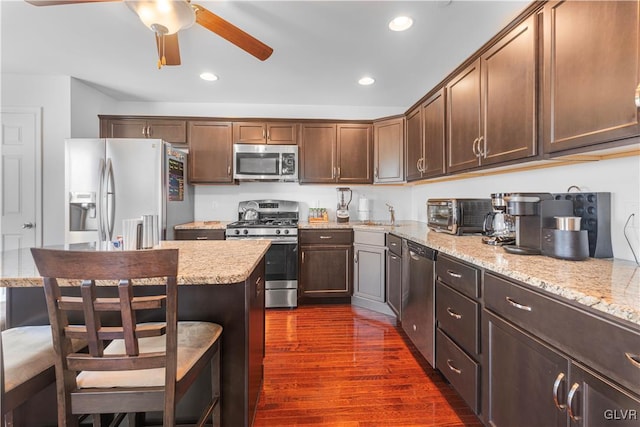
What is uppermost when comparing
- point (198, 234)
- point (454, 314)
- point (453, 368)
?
point (198, 234)

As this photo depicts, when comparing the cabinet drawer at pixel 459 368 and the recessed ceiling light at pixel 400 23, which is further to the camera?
the recessed ceiling light at pixel 400 23

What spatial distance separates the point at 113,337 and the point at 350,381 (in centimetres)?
154

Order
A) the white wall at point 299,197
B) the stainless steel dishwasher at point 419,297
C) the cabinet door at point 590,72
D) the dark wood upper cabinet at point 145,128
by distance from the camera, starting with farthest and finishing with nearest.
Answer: the white wall at point 299,197
the dark wood upper cabinet at point 145,128
the stainless steel dishwasher at point 419,297
the cabinet door at point 590,72

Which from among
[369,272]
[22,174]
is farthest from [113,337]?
[22,174]

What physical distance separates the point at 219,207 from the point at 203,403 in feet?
9.31

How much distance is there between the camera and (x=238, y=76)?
2922mm

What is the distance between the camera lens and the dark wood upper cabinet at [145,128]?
11.1 feet

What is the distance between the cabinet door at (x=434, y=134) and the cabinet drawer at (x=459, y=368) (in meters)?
1.44

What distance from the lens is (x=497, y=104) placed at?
69.4 inches

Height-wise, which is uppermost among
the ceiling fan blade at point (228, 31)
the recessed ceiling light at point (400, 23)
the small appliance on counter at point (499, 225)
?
the recessed ceiling light at point (400, 23)

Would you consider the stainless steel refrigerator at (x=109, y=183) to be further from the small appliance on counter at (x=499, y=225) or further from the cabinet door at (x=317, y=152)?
the small appliance on counter at (x=499, y=225)

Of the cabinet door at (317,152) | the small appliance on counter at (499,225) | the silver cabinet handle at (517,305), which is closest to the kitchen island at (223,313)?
the silver cabinet handle at (517,305)

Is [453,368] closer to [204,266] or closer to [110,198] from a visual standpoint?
[204,266]

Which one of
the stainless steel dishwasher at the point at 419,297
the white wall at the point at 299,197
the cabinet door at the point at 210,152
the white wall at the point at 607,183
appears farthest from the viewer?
the white wall at the point at 299,197
